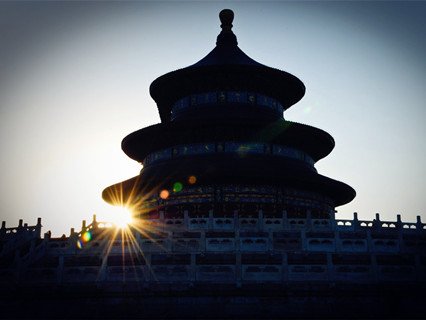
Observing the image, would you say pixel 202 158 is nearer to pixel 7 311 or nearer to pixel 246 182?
pixel 246 182

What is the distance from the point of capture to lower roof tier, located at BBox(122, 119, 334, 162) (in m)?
35.5

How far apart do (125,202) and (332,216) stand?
12813 mm

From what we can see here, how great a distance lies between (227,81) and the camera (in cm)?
3919

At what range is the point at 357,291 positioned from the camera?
1975 centimetres

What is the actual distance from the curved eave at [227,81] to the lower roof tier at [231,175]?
5.92 m

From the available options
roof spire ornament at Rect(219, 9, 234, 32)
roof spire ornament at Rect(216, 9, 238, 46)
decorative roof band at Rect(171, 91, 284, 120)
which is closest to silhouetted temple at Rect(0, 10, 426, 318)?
decorative roof band at Rect(171, 91, 284, 120)

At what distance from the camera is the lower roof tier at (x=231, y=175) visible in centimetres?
3350

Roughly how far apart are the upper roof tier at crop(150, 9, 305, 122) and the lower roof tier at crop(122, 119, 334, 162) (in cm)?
425

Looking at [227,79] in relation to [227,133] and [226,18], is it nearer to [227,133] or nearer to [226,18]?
[227,133]

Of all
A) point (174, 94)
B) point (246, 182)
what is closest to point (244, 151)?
point (246, 182)

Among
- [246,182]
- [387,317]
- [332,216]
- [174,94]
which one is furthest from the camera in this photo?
[174,94]

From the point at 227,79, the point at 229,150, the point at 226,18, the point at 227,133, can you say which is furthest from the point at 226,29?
the point at 229,150

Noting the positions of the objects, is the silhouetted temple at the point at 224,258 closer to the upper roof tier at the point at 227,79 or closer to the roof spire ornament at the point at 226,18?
the upper roof tier at the point at 227,79

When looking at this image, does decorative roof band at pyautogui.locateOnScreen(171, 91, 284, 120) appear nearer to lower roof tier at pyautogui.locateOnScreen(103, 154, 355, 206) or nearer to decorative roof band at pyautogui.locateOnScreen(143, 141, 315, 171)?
decorative roof band at pyautogui.locateOnScreen(143, 141, 315, 171)
